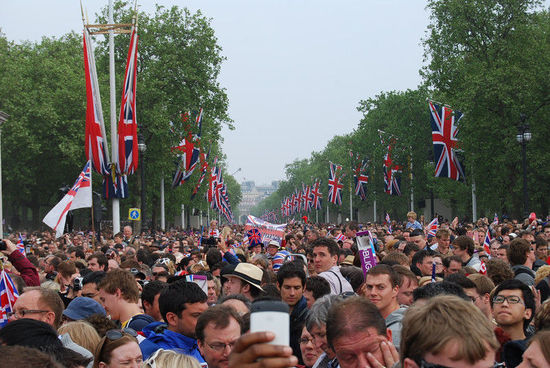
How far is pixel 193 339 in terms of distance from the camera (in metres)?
5.60

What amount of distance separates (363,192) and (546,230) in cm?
3989

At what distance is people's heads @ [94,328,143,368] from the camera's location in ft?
15.8

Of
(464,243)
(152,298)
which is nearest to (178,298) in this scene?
(152,298)

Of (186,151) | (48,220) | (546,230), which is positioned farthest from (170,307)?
(186,151)

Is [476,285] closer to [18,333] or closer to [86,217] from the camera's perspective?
[18,333]

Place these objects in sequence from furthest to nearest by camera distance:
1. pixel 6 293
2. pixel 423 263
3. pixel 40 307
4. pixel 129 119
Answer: pixel 129 119 < pixel 423 263 < pixel 6 293 < pixel 40 307

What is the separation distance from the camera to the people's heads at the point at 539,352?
11.3 feet

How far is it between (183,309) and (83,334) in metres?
0.75

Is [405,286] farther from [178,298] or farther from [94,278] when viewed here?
[94,278]

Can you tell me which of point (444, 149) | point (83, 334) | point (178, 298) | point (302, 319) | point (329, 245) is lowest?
point (302, 319)

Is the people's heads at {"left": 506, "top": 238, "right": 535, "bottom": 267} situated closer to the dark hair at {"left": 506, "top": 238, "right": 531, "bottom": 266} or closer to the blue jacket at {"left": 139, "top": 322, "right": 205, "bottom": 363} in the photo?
the dark hair at {"left": 506, "top": 238, "right": 531, "bottom": 266}

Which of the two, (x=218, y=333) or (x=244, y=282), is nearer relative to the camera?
(x=218, y=333)

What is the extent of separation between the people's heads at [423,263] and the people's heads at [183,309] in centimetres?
480

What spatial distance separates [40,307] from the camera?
573 cm
